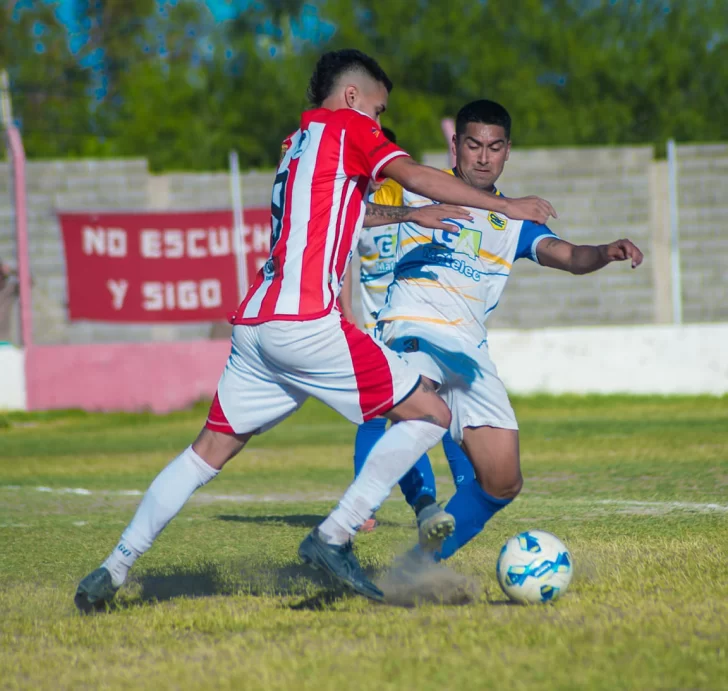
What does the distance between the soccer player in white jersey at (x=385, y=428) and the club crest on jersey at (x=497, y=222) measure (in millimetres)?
430

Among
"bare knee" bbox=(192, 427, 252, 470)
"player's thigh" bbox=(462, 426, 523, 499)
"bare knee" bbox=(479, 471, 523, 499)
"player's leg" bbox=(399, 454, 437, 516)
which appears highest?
"bare knee" bbox=(192, 427, 252, 470)

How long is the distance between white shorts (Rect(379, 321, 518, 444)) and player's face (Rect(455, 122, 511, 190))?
769 millimetres

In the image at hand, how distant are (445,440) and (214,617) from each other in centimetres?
184

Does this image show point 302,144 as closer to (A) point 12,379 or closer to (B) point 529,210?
(B) point 529,210

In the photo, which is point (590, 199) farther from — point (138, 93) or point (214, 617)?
point (138, 93)

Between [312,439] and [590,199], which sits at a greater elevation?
[590,199]

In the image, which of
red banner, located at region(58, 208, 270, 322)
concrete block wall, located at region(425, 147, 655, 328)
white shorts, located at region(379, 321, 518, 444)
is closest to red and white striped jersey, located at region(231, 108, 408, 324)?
white shorts, located at region(379, 321, 518, 444)

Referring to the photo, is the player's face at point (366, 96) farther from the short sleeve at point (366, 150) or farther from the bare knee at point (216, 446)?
the bare knee at point (216, 446)

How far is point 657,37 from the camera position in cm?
3456

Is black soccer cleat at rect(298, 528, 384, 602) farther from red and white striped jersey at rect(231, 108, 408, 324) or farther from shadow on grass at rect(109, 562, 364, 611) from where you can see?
red and white striped jersey at rect(231, 108, 408, 324)

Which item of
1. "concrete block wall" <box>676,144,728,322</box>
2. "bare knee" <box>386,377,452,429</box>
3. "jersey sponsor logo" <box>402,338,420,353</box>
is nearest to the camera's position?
"bare knee" <box>386,377,452,429</box>

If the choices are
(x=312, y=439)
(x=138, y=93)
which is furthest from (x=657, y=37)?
(x=312, y=439)

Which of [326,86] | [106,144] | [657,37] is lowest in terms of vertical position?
[326,86]

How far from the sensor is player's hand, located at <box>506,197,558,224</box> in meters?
4.03
